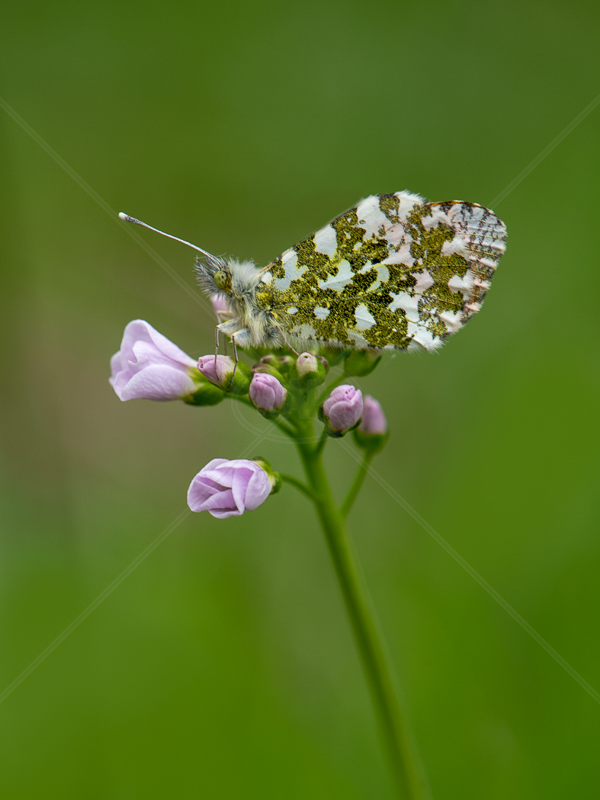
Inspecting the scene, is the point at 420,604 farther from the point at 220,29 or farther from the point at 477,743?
the point at 220,29

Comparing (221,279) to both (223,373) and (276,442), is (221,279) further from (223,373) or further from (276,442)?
(276,442)

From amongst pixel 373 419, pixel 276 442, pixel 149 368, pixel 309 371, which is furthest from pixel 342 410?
pixel 276 442

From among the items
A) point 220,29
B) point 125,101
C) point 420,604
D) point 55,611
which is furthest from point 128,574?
point 220,29

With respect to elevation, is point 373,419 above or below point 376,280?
below

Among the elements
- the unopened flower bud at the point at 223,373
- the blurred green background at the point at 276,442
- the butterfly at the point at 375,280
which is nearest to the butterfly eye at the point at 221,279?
the butterfly at the point at 375,280

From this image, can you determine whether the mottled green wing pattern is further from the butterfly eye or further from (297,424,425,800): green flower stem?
(297,424,425,800): green flower stem

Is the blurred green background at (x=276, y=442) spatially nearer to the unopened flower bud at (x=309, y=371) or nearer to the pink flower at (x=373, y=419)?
the pink flower at (x=373, y=419)
